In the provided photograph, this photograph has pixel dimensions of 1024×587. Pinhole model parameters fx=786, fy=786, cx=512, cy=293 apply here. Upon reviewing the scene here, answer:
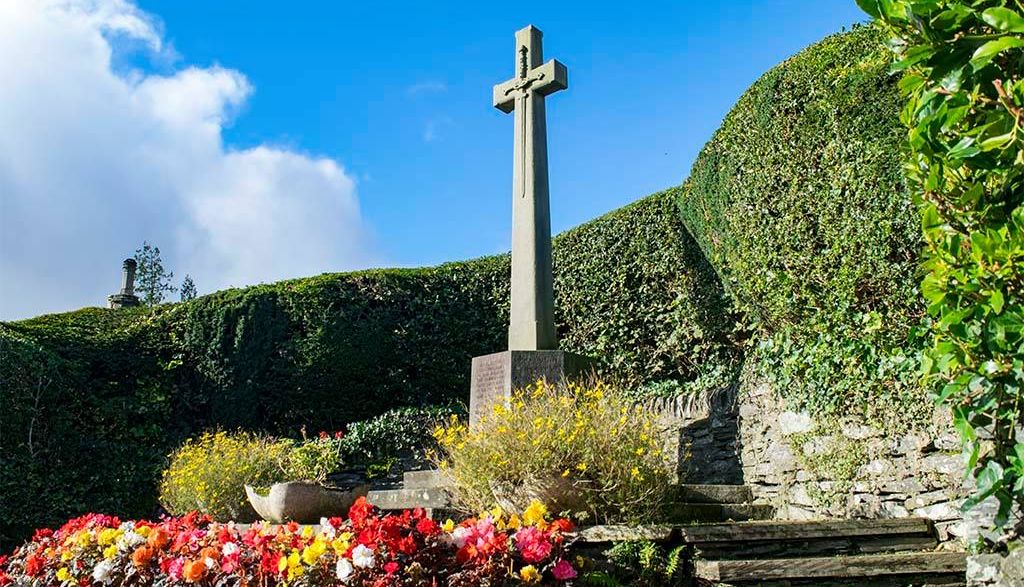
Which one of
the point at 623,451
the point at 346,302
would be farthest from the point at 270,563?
the point at 346,302

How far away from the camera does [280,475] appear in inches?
311

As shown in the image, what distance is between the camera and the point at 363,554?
12.5 ft

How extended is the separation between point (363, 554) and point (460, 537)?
1.70ft

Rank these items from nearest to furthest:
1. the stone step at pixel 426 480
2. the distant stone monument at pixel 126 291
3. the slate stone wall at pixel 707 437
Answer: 1. the stone step at pixel 426 480
2. the slate stone wall at pixel 707 437
3. the distant stone monument at pixel 126 291

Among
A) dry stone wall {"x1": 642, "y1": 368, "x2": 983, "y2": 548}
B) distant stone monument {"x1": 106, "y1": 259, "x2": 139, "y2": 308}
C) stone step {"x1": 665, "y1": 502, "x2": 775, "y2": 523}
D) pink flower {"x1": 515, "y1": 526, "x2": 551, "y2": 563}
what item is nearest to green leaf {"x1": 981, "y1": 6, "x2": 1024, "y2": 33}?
dry stone wall {"x1": 642, "y1": 368, "x2": 983, "y2": 548}

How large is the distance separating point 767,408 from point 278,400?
266 inches

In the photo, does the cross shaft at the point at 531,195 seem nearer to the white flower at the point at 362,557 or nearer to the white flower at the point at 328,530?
the white flower at the point at 328,530

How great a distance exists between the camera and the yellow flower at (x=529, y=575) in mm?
3936

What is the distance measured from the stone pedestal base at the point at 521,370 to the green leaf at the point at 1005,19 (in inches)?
199

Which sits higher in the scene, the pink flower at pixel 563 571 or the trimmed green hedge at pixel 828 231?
the trimmed green hedge at pixel 828 231

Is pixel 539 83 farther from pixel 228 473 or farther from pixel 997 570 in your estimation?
pixel 997 570

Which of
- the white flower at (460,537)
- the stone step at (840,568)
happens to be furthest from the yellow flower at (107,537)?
the stone step at (840,568)

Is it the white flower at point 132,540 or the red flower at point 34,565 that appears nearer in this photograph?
the white flower at point 132,540

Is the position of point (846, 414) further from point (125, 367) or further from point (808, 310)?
point (125, 367)
